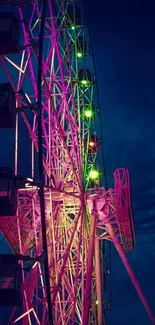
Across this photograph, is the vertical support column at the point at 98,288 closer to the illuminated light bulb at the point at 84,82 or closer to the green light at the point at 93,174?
the green light at the point at 93,174

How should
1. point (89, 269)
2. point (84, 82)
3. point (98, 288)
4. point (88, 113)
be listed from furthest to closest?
point (88, 113) → point (84, 82) → point (98, 288) → point (89, 269)

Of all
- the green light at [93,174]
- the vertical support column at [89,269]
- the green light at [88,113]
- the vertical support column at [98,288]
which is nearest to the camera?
the vertical support column at [89,269]

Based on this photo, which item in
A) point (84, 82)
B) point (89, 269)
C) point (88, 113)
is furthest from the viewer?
point (88, 113)

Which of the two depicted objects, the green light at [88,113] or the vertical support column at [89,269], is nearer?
the vertical support column at [89,269]

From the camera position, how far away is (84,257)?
65.4 feet

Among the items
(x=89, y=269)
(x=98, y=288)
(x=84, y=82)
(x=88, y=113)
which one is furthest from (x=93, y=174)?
(x=89, y=269)

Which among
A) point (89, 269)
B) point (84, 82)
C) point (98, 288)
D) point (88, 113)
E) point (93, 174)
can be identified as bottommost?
point (98, 288)

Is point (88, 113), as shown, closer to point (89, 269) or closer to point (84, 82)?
point (84, 82)

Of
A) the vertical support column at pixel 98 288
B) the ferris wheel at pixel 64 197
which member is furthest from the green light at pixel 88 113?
the vertical support column at pixel 98 288

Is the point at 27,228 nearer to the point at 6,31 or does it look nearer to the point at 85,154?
the point at 85,154

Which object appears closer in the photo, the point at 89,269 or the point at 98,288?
the point at 89,269

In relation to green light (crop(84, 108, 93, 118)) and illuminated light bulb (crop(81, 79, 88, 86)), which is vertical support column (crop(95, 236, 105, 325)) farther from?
illuminated light bulb (crop(81, 79, 88, 86))

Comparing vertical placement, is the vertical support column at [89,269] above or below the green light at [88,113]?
below

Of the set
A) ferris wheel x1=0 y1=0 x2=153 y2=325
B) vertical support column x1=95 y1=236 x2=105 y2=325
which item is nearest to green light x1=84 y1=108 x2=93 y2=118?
ferris wheel x1=0 y1=0 x2=153 y2=325
